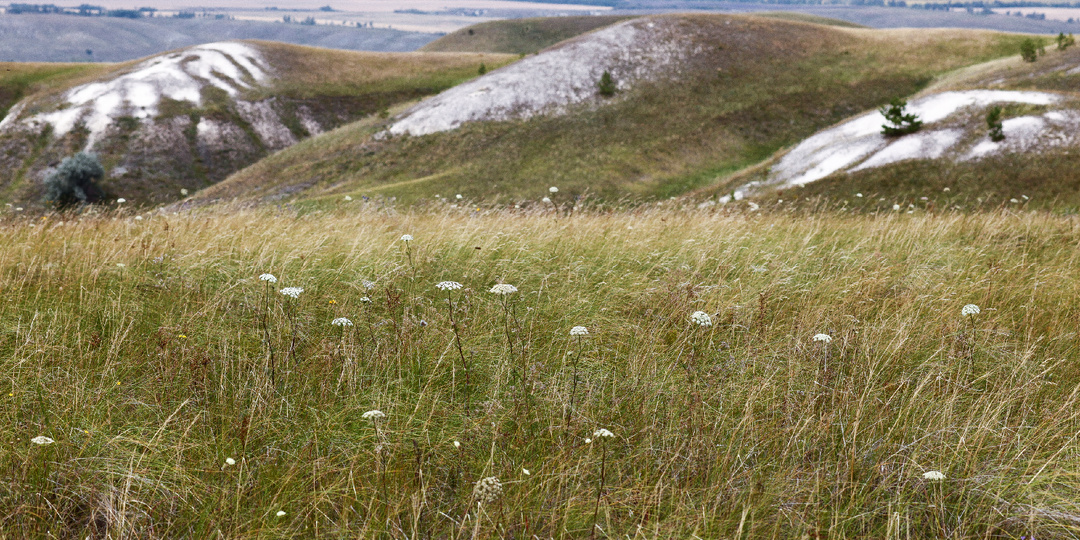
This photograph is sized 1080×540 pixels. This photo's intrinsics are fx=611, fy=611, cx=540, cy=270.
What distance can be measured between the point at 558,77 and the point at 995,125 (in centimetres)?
3324

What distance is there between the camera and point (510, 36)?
180m

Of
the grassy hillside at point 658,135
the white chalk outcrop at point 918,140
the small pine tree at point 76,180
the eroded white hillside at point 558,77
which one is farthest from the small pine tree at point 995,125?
the small pine tree at point 76,180

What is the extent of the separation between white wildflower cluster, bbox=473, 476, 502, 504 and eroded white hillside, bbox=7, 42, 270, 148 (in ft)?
267

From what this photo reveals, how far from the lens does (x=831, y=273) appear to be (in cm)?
629

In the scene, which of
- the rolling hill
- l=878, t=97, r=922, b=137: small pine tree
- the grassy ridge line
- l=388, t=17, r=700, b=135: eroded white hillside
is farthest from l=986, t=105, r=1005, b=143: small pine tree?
the rolling hill

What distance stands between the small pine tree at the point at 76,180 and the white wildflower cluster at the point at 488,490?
220 feet

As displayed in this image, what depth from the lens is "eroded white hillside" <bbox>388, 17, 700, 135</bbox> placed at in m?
50.7

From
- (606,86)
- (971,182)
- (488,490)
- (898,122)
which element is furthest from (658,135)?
(488,490)

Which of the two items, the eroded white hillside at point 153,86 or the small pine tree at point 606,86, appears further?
the eroded white hillside at point 153,86

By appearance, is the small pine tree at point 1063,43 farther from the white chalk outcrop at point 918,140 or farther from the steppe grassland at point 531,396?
the steppe grassland at point 531,396

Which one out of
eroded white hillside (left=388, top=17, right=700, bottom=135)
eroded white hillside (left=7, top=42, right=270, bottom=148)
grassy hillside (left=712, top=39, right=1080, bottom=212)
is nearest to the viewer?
grassy hillside (left=712, top=39, right=1080, bottom=212)

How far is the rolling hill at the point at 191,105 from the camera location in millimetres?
65125

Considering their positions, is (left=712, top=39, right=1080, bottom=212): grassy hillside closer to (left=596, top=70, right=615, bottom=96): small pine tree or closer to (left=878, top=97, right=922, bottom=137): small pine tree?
(left=878, top=97, right=922, bottom=137): small pine tree

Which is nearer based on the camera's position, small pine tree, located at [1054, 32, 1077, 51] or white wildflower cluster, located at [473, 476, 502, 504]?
white wildflower cluster, located at [473, 476, 502, 504]
